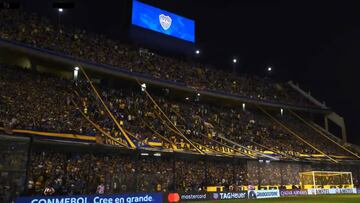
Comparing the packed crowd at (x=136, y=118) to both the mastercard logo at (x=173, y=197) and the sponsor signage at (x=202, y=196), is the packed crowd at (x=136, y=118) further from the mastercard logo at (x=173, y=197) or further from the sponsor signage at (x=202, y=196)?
the mastercard logo at (x=173, y=197)

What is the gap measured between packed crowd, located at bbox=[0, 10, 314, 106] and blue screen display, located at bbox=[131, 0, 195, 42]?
3877 mm

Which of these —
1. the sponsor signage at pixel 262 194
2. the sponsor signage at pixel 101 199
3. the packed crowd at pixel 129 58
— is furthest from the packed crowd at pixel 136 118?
the sponsor signage at pixel 101 199

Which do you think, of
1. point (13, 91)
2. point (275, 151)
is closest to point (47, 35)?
point (13, 91)

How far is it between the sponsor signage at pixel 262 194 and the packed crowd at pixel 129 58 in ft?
64.9

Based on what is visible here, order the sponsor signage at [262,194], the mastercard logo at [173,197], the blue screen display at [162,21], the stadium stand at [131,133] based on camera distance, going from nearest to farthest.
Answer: the mastercard logo at [173,197] < the stadium stand at [131,133] < the sponsor signage at [262,194] < the blue screen display at [162,21]

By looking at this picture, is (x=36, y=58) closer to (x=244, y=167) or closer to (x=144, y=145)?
(x=144, y=145)

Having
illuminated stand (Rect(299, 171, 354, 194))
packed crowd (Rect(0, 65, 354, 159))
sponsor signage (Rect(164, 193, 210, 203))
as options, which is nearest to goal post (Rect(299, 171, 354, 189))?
illuminated stand (Rect(299, 171, 354, 194))

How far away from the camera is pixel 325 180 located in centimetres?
5259

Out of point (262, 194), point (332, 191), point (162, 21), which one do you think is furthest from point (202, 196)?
point (162, 21)

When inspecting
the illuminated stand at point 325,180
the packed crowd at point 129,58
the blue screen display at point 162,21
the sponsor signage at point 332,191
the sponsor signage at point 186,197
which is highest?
the blue screen display at point 162,21

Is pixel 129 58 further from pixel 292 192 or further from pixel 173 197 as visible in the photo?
pixel 292 192

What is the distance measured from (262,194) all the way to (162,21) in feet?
99.6

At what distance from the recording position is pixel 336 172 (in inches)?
2114

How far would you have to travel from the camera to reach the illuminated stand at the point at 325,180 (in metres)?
50.9
